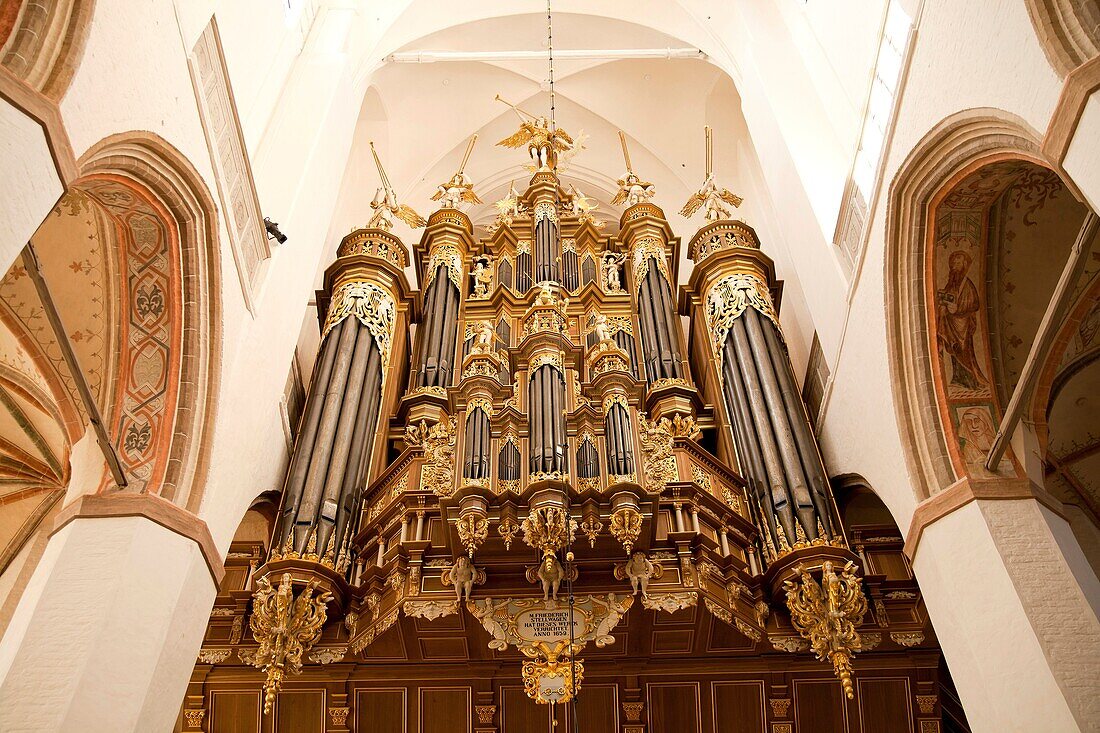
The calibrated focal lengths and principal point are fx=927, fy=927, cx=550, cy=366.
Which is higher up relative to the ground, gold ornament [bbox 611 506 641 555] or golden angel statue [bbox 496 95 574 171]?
golden angel statue [bbox 496 95 574 171]

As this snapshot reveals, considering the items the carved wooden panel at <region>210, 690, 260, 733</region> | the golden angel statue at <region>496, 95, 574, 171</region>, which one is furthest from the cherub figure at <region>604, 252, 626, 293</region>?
the carved wooden panel at <region>210, 690, 260, 733</region>

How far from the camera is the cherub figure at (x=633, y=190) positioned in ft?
45.8

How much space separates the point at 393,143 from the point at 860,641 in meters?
11.3

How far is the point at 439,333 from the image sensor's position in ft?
37.2

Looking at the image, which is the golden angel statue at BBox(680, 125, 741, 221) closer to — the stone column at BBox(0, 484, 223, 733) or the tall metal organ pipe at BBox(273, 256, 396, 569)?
the tall metal organ pipe at BBox(273, 256, 396, 569)

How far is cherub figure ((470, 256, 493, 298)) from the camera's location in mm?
12336

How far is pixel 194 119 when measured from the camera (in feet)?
22.0

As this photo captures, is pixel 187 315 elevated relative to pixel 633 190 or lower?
lower

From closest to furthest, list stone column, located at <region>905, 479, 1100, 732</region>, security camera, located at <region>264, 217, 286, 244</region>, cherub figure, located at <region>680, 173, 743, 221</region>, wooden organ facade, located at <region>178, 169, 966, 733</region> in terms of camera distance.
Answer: stone column, located at <region>905, 479, 1100, 732</region> < wooden organ facade, located at <region>178, 169, 966, 733</region> < security camera, located at <region>264, 217, 286, 244</region> < cherub figure, located at <region>680, 173, 743, 221</region>

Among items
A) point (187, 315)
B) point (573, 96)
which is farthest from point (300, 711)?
point (573, 96)

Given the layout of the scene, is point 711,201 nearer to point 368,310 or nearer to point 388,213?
point 388,213

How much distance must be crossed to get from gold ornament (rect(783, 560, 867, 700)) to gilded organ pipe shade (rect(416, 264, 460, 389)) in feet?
16.0

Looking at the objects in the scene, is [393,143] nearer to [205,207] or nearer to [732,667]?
[205,207]

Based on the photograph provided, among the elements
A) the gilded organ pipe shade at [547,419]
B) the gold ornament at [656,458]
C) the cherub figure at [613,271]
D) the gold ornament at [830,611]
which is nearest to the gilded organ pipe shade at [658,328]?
the cherub figure at [613,271]
